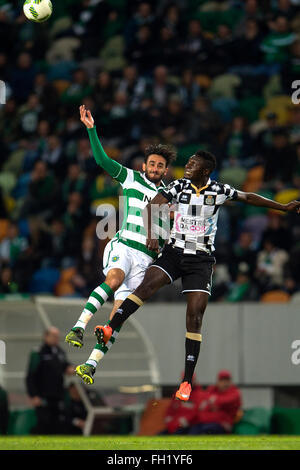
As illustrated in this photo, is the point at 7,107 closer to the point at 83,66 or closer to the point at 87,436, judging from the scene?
the point at 83,66

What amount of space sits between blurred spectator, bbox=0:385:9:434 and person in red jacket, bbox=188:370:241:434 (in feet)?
9.21

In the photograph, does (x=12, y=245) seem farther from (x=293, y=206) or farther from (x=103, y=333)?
A: (x=293, y=206)

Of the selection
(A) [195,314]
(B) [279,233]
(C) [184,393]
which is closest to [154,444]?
(C) [184,393]

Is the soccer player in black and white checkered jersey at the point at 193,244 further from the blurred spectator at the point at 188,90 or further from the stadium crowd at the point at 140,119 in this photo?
the blurred spectator at the point at 188,90

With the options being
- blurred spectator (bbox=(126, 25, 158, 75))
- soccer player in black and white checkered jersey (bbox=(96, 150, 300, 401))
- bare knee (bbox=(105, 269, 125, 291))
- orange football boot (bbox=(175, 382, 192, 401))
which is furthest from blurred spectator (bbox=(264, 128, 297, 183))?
orange football boot (bbox=(175, 382, 192, 401))

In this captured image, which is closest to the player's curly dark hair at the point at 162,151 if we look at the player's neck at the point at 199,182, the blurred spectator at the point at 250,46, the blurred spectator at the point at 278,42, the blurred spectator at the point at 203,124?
the player's neck at the point at 199,182

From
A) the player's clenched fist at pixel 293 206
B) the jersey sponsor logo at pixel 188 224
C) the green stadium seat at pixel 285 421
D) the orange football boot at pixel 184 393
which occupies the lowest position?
the green stadium seat at pixel 285 421

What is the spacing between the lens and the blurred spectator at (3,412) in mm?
15875

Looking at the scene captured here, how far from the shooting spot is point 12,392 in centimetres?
1650

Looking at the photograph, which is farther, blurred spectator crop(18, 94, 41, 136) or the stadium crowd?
blurred spectator crop(18, 94, 41, 136)

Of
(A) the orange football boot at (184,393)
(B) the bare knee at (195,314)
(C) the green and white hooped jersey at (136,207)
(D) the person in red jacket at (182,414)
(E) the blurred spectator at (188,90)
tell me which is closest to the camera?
(A) the orange football boot at (184,393)

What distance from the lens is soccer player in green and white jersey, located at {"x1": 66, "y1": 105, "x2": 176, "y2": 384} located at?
11.5 meters

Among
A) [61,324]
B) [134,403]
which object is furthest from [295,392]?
[61,324]

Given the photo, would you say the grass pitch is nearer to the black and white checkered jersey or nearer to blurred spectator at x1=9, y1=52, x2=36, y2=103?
the black and white checkered jersey
